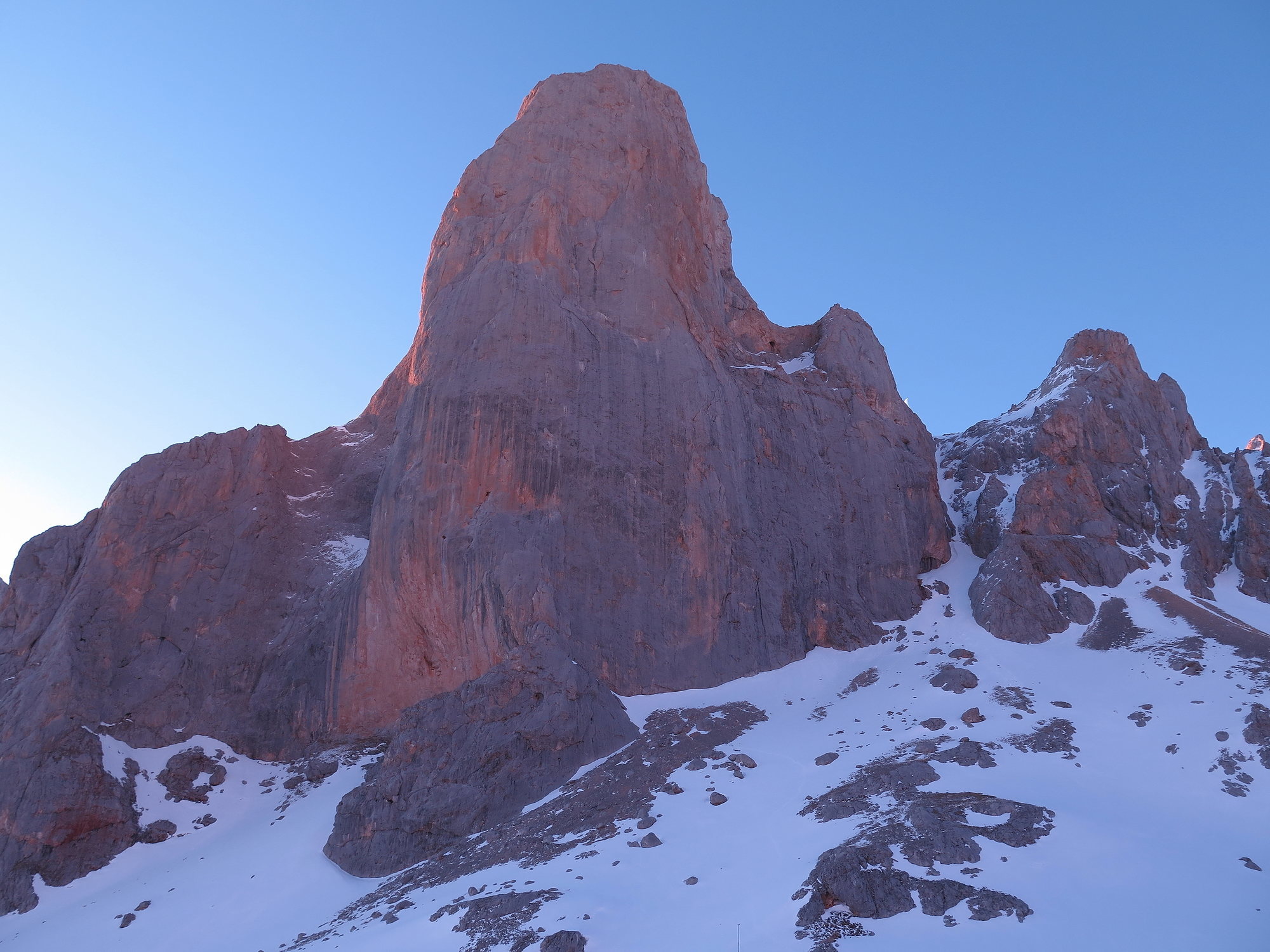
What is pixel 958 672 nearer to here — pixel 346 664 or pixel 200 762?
pixel 346 664

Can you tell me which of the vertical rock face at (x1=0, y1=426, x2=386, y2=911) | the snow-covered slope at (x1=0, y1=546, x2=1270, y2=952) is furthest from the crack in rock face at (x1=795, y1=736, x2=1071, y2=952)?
the vertical rock face at (x1=0, y1=426, x2=386, y2=911)

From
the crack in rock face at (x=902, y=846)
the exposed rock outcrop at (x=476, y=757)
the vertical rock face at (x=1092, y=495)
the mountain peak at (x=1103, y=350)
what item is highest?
the mountain peak at (x=1103, y=350)

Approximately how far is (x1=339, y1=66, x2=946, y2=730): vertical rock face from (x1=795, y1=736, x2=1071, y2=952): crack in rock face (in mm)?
11501

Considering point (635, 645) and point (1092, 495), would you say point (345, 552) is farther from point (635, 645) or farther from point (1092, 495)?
point (1092, 495)

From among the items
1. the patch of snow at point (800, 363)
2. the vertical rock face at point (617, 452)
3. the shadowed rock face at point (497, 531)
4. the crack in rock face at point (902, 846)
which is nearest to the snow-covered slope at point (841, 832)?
the crack in rock face at point (902, 846)

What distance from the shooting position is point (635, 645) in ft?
120

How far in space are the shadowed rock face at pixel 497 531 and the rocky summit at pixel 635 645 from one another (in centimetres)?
17

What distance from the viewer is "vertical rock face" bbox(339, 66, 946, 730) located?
36.3m

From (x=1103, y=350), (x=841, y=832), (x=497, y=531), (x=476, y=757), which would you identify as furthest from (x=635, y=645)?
(x=1103, y=350)

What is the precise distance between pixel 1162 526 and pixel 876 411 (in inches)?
596

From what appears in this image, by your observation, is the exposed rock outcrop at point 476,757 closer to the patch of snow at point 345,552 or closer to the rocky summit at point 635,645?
the rocky summit at point 635,645

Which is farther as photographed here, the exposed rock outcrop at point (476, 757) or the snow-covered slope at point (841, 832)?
the exposed rock outcrop at point (476, 757)

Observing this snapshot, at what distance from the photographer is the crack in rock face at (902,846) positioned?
19906mm

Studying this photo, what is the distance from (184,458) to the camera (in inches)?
1625
